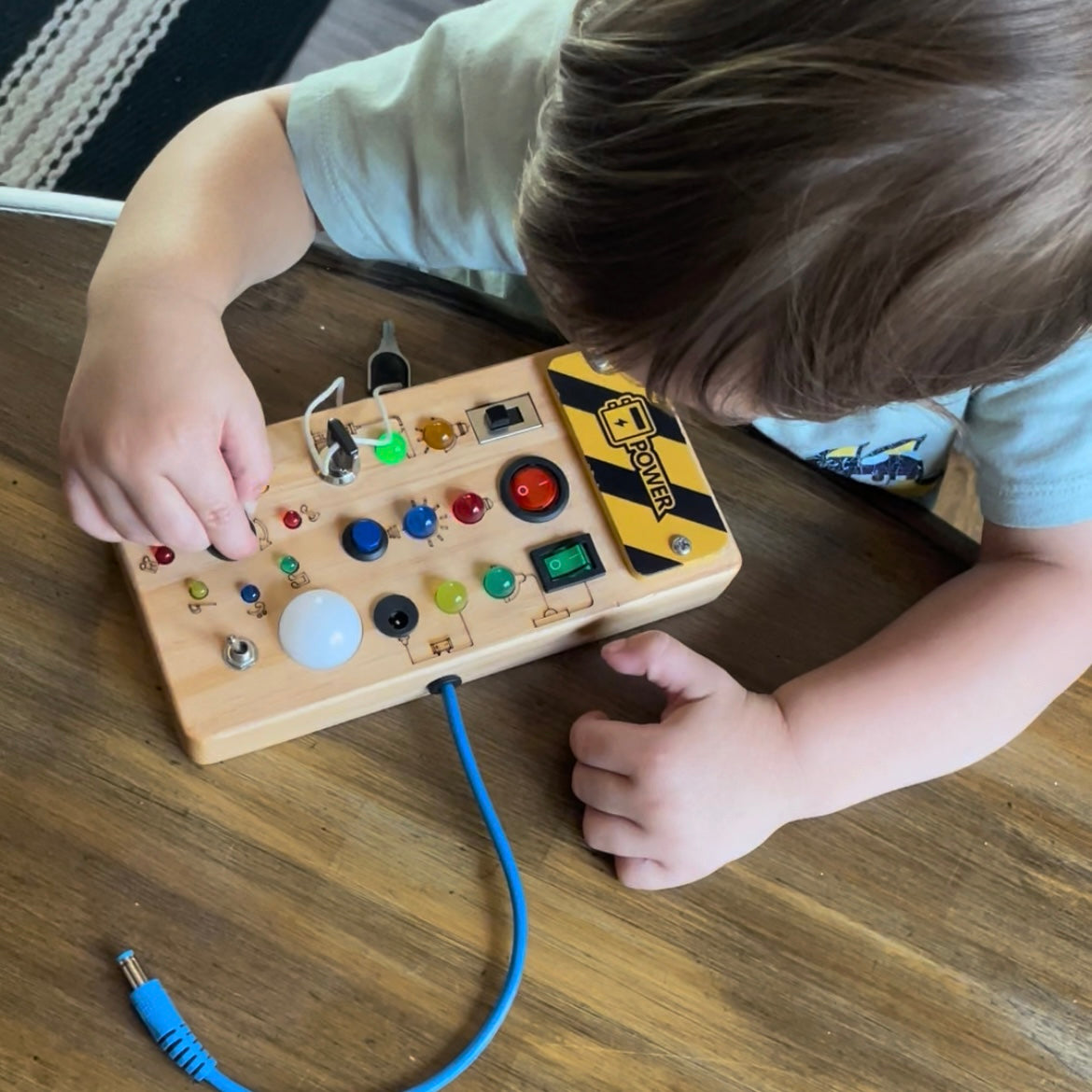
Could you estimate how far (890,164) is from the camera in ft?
1.06

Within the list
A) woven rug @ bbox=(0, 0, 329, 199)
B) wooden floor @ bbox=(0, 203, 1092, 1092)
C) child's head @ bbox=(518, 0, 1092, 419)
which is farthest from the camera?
woven rug @ bbox=(0, 0, 329, 199)

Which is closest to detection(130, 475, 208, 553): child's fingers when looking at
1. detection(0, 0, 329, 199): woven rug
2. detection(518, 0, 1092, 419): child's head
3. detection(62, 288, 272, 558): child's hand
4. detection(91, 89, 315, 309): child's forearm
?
detection(62, 288, 272, 558): child's hand

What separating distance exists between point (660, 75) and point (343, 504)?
26 cm

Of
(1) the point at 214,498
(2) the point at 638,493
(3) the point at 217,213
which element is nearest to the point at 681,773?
Result: (2) the point at 638,493

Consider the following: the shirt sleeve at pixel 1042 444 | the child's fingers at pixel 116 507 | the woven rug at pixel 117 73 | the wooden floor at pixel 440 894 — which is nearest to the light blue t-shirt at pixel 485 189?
the shirt sleeve at pixel 1042 444

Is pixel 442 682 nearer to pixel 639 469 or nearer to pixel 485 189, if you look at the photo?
pixel 639 469

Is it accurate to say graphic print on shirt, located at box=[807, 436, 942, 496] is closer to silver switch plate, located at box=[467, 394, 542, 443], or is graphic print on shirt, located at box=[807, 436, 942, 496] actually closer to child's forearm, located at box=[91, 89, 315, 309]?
silver switch plate, located at box=[467, 394, 542, 443]

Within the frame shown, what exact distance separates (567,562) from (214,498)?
0.17 metres

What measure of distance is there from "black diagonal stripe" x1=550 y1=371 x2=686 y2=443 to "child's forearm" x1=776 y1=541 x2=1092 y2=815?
0.47 ft

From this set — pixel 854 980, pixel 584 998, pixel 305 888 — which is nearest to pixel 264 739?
pixel 305 888

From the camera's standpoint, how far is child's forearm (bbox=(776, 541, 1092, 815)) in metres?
0.52

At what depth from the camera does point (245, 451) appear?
19.6 inches

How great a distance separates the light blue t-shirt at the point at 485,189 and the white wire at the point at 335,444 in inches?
4.3

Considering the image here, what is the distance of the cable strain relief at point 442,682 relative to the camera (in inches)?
19.9
